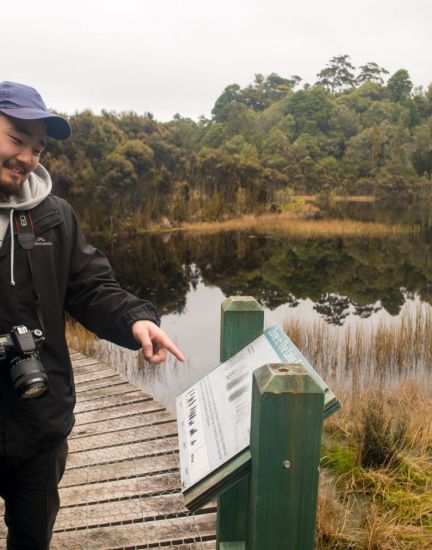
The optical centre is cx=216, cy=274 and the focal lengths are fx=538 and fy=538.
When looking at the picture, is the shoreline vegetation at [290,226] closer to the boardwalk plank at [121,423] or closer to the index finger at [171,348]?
the boardwalk plank at [121,423]

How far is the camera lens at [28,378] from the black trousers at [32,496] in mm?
256

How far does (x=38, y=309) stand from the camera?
53.7 inches

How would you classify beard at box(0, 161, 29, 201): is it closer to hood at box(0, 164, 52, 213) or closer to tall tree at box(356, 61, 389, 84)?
hood at box(0, 164, 52, 213)

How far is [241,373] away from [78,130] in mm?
20655

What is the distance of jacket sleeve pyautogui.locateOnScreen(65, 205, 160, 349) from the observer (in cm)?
148

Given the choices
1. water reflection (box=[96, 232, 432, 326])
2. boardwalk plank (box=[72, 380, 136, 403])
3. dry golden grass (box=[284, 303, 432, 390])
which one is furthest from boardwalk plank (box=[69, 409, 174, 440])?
water reflection (box=[96, 232, 432, 326])

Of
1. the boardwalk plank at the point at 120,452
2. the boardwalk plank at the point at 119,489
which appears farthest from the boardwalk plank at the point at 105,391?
the boardwalk plank at the point at 119,489

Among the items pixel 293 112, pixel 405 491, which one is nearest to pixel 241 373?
pixel 405 491

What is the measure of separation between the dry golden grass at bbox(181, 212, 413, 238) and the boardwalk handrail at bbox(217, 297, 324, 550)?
16.2 metres

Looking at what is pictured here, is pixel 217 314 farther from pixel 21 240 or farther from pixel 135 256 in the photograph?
pixel 21 240

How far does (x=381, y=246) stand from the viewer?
48.3 ft

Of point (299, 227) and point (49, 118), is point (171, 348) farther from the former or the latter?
point (299, 227)

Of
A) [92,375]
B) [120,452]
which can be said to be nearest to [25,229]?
[120,452]

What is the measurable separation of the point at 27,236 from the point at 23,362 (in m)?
0.32
